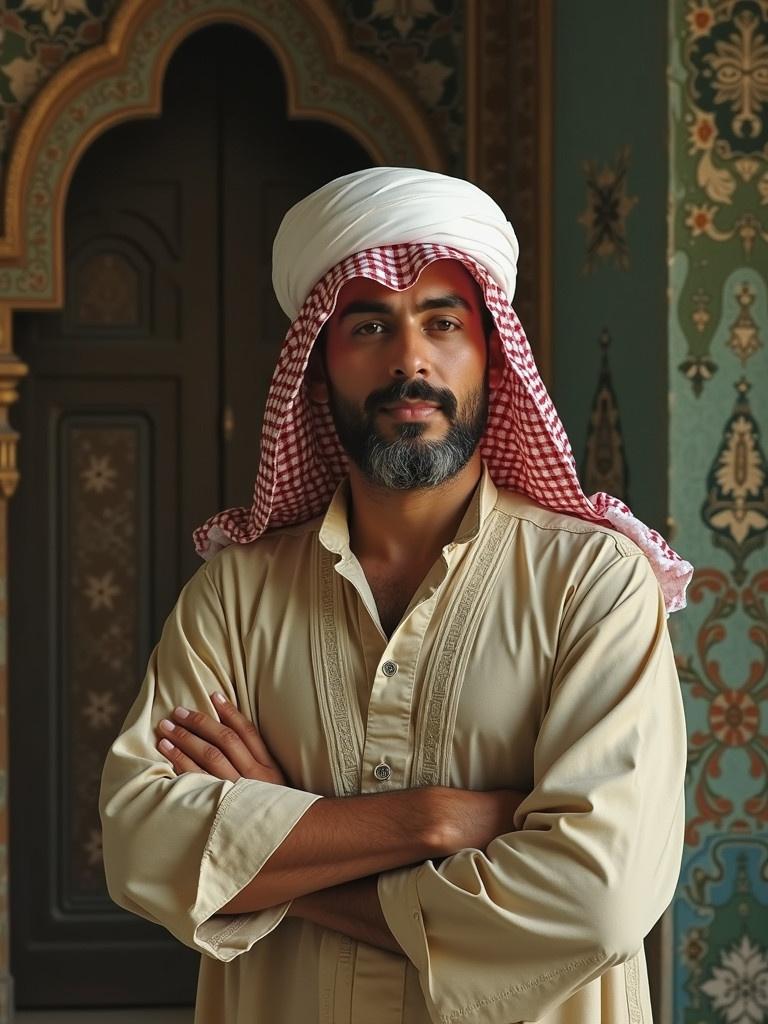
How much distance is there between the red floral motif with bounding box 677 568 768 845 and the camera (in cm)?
260

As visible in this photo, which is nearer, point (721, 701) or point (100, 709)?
point (721, 701)

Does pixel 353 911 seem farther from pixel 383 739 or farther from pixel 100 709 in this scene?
pixel 100 709

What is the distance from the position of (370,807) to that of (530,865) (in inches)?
8.0

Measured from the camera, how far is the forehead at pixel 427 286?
173cm

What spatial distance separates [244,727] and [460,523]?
38 centimetres

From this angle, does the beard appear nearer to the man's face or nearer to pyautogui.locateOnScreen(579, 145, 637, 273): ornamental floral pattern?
the man's face

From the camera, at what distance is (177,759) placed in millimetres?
1702

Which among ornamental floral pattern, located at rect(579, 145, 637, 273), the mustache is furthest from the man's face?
ornamental floral pattern, located at rect(579, 145, 637, 273)

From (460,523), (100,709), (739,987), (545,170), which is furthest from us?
(100,709)

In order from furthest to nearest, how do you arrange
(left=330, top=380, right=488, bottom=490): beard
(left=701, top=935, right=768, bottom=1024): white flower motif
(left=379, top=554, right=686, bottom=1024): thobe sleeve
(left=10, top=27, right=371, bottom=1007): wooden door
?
(left=10, top=27, right=371, bottom=1007): wooden door < (left=701, top=935, right=768, bottom=1024): white flower motif < (left=330, top=380, right=488, bottom=490): beard < (left=379, top=554, right=686, bottom=1024): thobe sleeve

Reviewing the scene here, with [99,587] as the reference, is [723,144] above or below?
above

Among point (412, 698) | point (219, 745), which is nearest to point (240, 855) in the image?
point (219, 745)

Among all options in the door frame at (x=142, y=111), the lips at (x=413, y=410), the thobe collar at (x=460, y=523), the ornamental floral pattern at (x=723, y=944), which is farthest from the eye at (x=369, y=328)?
the door frame at (x=142, y=111)

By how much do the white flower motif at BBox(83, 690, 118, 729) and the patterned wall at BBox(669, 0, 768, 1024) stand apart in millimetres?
1888
